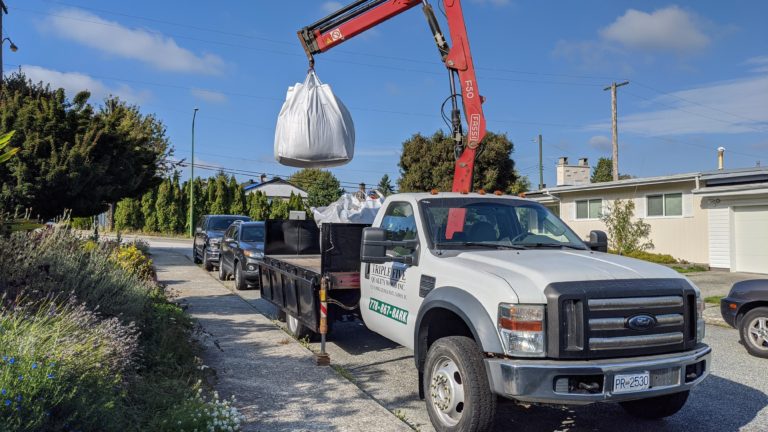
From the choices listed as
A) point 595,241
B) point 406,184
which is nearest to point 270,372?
point 595,241

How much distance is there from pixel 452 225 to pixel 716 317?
7566 millimetres

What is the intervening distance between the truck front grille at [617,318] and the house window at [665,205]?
1817 cm

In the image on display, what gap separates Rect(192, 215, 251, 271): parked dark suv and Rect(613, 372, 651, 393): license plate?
14524 mm

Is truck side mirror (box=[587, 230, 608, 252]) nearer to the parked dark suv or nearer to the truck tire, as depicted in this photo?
the truck tire

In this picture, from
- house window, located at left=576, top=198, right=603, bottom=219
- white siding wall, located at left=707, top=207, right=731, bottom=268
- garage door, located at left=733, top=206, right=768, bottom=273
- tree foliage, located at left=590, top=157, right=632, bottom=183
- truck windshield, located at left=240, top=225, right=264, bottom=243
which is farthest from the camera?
tree foliage, located at left=590, top=157, right=632, bottom=183

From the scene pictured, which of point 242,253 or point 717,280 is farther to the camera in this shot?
point 717,280

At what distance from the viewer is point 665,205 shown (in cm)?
2105

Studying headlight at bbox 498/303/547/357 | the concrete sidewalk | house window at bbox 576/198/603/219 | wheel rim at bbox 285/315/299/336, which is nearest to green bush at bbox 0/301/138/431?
the concrete sidewalk

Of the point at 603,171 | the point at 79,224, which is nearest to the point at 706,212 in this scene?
the point at 79,224

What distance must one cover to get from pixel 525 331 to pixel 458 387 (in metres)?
0.78

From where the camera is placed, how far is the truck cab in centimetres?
398

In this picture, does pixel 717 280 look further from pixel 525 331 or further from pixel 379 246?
pixel 525 331

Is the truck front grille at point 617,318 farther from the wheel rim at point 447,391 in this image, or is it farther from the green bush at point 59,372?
the green bush at point 59,372

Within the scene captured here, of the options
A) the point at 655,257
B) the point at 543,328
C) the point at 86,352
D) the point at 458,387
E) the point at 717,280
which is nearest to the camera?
the point at 86,352
